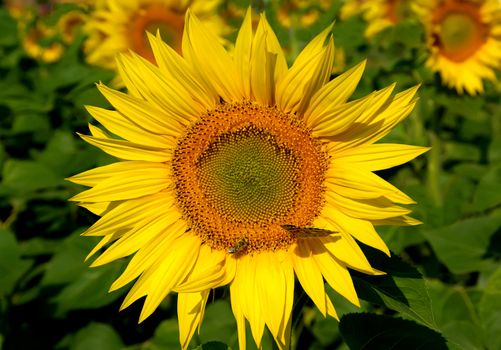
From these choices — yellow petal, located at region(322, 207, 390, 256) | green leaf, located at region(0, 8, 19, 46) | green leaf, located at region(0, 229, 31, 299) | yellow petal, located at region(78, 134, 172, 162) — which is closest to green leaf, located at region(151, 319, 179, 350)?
green leaf, located at region(0, 229, 31, 299)

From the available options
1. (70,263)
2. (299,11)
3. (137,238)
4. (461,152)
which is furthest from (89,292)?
(461,152)

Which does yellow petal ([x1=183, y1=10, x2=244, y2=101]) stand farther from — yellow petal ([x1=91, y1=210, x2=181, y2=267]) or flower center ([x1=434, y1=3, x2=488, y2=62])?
flower center ([x1=434, y1=3, x2=488, y2=62])

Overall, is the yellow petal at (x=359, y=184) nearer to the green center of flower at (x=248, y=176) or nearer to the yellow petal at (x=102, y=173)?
the green center of flower at (x=248, y=176)

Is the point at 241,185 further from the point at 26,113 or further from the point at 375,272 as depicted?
the point at 26,113

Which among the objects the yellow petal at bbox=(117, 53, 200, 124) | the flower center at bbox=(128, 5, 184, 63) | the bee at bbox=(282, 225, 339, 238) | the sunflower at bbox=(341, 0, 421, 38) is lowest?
the bee at bbox=(282, 225, 339, 238)

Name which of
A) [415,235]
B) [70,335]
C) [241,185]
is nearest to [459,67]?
[415,235]

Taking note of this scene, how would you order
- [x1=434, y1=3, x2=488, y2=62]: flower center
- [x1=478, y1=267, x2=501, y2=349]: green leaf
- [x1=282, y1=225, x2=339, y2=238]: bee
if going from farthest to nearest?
[x1=434, y1=3, x2=488, y2=62]: flower center, [x1=478, y1=267, x2=501, y2=349]: green leaf, [x1=282, y1=225, x2=339, y2=238]: bee

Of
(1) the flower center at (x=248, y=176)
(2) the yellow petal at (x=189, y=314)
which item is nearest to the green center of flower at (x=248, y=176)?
(1) the flower center at (x=248, y=176)

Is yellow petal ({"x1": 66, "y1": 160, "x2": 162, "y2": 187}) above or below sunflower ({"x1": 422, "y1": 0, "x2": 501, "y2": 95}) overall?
below
